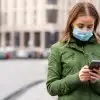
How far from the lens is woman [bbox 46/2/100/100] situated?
169 inches

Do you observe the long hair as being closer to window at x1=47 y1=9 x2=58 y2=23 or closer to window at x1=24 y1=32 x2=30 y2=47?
window at x1=47 y1=9 x2=58 y2=23

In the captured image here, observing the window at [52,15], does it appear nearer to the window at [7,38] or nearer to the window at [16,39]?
the window at [16,39]

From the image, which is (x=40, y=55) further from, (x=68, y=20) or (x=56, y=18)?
(x=68, y=20)

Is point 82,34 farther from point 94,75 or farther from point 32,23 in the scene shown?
point 32,23

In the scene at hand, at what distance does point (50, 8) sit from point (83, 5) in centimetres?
7711

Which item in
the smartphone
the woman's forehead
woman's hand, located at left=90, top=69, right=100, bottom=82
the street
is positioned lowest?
the street

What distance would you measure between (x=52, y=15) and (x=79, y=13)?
7734 centimetres

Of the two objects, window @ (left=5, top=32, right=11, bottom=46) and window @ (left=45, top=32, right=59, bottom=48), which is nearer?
window @ (left=45, top=32, right=59, bottom=48)

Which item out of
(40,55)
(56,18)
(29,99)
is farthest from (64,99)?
(56,18)

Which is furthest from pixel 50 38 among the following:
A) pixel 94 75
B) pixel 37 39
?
pixel 94 75

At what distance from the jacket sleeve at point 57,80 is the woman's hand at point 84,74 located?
6cm

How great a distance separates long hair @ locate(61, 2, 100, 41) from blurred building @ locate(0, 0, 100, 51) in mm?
73972

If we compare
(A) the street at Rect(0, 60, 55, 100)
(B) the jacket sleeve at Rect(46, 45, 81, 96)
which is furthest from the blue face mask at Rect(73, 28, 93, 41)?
(A) the street at Rect(0, 60, 55, 100)

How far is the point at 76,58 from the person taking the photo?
14.2 ft
